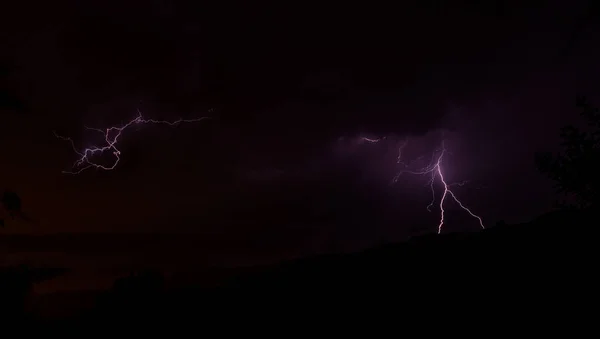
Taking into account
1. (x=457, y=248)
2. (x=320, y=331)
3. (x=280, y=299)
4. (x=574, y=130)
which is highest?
(x=574, y=130)

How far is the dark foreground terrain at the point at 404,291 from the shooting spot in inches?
190

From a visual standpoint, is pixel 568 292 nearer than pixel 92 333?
Yes

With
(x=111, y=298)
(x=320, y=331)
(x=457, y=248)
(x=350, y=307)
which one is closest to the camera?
(x=320, y=331)

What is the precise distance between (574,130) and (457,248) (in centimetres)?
566

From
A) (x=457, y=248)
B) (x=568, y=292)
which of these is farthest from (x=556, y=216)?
(x=568, y=292)

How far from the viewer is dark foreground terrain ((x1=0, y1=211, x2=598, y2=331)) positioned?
482 centimetres

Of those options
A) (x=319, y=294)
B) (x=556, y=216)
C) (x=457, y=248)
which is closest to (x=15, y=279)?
(x=319, y=294)

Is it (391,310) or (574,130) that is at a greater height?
(574,130)

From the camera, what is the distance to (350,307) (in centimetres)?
571

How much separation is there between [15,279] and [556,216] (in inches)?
373

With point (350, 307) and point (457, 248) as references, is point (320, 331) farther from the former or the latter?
point (457, 248)

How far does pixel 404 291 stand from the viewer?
18.9ft

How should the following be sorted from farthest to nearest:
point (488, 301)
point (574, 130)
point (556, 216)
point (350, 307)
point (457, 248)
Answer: point (574, 130), point (556, 216), point (457, 248), point (350, 307), point (488, 301)

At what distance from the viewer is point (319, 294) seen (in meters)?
6.27
